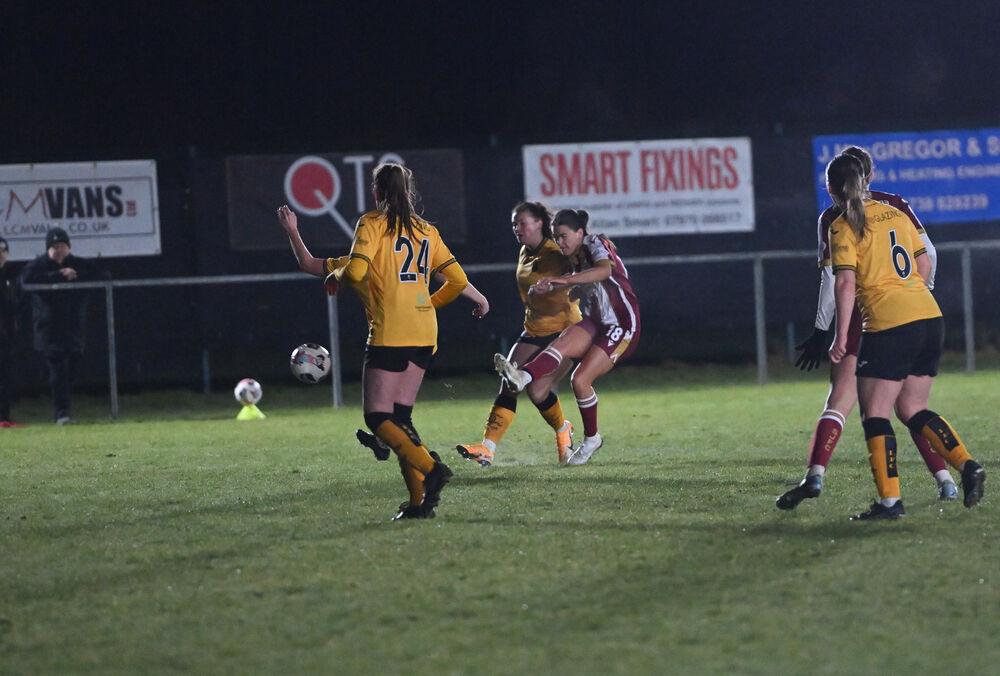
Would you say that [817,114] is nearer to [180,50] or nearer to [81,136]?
[180,50]

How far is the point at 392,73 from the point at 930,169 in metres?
11.1

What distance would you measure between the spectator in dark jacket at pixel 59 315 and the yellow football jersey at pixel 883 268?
9442 mm

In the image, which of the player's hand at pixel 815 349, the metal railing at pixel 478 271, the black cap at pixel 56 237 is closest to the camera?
the player's hand at pixel 815 349

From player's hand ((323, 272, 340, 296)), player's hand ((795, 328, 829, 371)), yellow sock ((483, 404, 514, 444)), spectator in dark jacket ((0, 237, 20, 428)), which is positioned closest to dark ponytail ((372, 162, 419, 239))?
player's hand ((323, 272, 340, 296))

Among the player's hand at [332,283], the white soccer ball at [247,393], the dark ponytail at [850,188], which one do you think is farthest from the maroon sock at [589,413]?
the white soccer ball at [247,393]

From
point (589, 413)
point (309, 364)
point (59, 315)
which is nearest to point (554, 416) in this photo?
point (589, 413)

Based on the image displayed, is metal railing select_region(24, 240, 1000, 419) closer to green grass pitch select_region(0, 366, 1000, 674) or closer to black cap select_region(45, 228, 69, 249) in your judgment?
black cap select_region(45, 228, 69, 249)

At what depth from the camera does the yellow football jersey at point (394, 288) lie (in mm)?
6480

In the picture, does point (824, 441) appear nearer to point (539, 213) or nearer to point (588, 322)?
point (588, 322)

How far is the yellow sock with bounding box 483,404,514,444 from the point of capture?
8.83 metres

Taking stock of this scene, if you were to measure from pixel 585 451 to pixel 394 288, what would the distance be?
116 inches

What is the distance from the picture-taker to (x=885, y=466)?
622 cm

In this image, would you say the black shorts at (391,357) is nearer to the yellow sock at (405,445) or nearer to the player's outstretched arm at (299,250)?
the yellow sock at (405,445)

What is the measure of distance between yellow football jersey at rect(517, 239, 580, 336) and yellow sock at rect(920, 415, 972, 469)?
3180 mm
